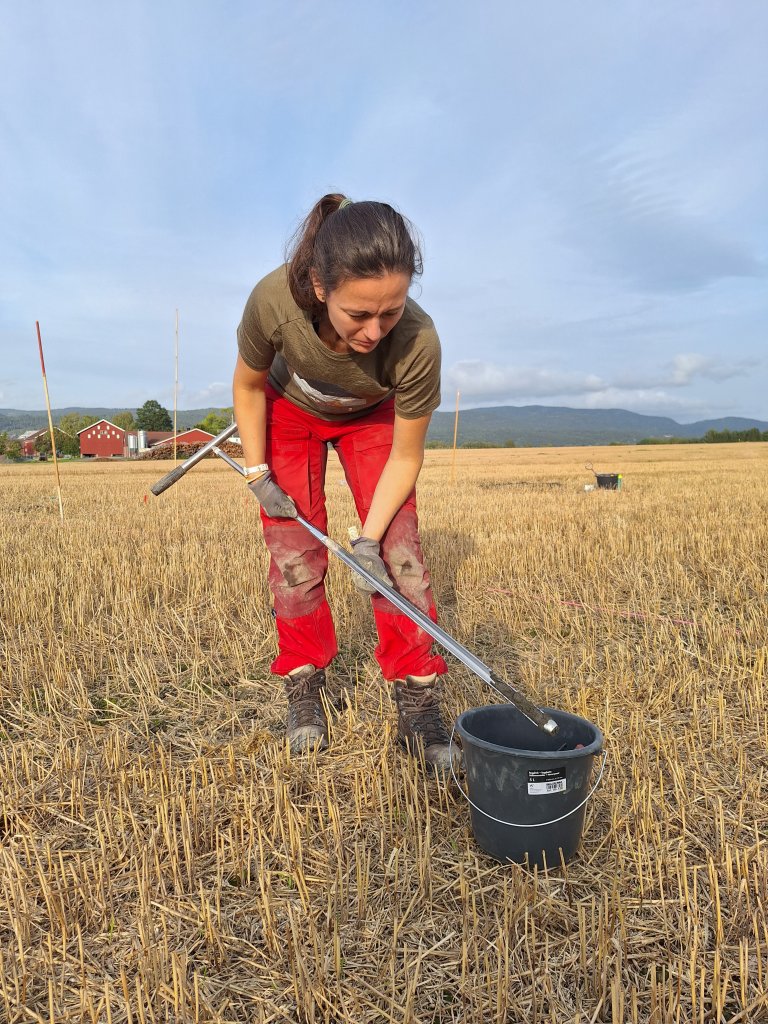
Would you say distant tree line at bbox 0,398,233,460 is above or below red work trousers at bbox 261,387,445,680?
above

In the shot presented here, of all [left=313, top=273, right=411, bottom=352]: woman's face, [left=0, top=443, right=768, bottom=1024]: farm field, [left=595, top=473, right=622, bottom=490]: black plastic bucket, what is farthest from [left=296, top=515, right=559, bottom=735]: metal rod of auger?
[left=595, top=473, right=622, bottom=490]: black plastic bucket

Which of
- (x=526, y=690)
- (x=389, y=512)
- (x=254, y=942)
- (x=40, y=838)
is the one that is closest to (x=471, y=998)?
(x=254, y=942)

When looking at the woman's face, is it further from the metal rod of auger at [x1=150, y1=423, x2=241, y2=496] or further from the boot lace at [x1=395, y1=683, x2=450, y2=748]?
the boot lace at [x1=395, y1=683, x2=450, y2=748]

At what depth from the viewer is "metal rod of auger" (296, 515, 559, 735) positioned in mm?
2031

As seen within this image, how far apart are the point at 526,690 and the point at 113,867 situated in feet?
6.91

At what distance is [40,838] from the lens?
2295mm

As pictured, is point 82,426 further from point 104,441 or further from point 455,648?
point 455,648

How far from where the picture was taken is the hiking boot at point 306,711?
2879 mm

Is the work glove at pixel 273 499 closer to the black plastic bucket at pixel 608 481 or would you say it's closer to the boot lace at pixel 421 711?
the boot lace at pixel 421 711

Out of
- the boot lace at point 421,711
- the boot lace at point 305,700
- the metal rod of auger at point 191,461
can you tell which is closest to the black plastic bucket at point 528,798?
the boot lace at point 421,711

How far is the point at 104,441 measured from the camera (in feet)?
270

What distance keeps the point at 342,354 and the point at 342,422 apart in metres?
0.58

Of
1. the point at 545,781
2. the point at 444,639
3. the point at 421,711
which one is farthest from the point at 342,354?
the point at 545,781

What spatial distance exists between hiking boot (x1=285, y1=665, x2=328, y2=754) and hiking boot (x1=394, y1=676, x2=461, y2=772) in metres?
0.35
